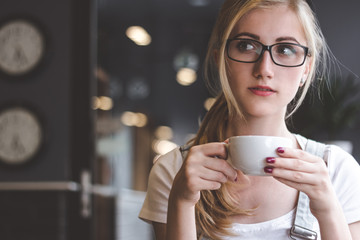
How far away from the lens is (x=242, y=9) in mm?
1008

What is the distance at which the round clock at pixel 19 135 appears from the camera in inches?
152

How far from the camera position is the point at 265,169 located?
809mm

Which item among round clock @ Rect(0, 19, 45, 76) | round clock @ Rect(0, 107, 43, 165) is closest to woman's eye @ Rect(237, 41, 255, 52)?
round clock @ Rect(0, 107, 43, 165)

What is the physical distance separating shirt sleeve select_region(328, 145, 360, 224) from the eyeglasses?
27 centimetres

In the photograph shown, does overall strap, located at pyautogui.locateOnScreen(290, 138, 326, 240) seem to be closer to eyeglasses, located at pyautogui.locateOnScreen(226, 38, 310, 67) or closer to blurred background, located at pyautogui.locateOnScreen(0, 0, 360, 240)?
eyeglasses, located at pyautogui.locateOnScreen(226, 38, 310, 67)

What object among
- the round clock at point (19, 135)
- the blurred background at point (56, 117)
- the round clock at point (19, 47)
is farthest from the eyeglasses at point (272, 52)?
the round clock at point (19, 47)

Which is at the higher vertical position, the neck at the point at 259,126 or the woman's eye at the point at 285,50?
the woman's eye at the point at 285,50

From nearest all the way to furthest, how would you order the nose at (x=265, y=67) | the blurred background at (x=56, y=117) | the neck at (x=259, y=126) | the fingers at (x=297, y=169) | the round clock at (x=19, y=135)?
the fingers at (x=297, y=169) → the nose at (x=265, y=67) → the neck at (x=259, y=126) → the blurred background at (x=56, y=117) → the round clock at (x=19, y=135)

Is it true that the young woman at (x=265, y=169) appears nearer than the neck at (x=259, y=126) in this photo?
Yes

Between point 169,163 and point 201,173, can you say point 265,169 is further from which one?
point 169,163

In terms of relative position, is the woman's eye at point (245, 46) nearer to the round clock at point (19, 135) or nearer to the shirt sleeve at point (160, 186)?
the shirt sleeve at point (160, 186)

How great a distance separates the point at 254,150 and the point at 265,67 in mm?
240

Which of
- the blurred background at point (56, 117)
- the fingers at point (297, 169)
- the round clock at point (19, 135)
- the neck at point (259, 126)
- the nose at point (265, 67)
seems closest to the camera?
the fingers at point (297, 169)

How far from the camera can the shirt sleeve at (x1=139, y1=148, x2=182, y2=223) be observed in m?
1.14
